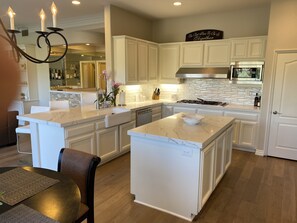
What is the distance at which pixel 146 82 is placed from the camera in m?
5.12

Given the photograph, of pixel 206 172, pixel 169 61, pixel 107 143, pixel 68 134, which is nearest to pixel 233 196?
pixel 206 172

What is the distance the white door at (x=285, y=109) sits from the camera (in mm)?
3922

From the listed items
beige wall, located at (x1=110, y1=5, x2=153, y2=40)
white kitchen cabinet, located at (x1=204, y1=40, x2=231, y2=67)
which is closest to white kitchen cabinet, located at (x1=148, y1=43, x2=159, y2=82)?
beige wall, located at (x1=110, y1=5, x2=153, y2=40)

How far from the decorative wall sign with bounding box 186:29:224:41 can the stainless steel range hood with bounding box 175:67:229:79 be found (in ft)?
2.38

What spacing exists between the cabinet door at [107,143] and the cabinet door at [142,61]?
1501 millimetres

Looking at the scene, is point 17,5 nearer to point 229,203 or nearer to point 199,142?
point 199,142

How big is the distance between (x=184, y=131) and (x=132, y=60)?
2432mm

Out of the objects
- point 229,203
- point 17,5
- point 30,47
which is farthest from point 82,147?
point 30,47

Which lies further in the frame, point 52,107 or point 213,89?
point 213,89

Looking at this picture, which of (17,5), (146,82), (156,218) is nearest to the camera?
(156,218)

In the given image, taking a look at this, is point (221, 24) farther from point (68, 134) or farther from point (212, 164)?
point (68, 134)

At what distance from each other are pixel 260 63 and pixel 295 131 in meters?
1.40

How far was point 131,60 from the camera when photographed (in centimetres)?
456

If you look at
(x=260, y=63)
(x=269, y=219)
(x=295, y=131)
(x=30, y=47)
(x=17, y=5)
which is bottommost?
(x=269, y=219)
